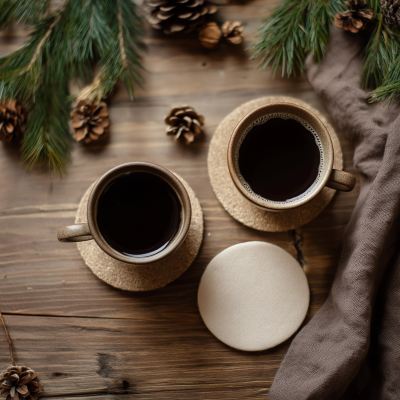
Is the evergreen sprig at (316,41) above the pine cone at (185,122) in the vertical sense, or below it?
above

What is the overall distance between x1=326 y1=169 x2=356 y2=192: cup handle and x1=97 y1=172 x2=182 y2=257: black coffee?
0.31 meters

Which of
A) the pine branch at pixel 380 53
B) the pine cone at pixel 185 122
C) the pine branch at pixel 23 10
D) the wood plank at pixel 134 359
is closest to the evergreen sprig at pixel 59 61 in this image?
the pine branch at pixel 23 10

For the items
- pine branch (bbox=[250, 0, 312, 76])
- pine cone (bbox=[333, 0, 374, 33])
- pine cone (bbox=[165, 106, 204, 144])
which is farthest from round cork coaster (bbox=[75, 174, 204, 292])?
pine cone (bbox=[333, 0, 374, 33])

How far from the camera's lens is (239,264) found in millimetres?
763

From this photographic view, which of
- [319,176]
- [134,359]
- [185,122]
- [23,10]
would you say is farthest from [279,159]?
[23,10]

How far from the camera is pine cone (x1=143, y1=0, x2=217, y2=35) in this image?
778 millimetres

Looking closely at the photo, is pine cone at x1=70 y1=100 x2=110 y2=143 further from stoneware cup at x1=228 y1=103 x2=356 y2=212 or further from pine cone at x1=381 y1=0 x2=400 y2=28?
pine cone at x1=381 y1=0 x2=400 y2=28

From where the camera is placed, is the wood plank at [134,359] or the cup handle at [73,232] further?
the wood plank at [134,359]

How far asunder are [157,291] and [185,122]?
1.26ft

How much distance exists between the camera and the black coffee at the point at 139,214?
71cm

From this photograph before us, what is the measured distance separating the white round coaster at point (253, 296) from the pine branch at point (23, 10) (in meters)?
0.70

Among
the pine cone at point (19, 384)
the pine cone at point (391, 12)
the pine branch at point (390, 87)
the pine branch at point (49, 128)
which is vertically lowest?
the pine cone at point (19, 384)

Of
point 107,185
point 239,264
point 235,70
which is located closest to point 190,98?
point 235,70

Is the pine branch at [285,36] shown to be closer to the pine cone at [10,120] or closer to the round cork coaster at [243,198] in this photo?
the round cork coaster at [243,198]
